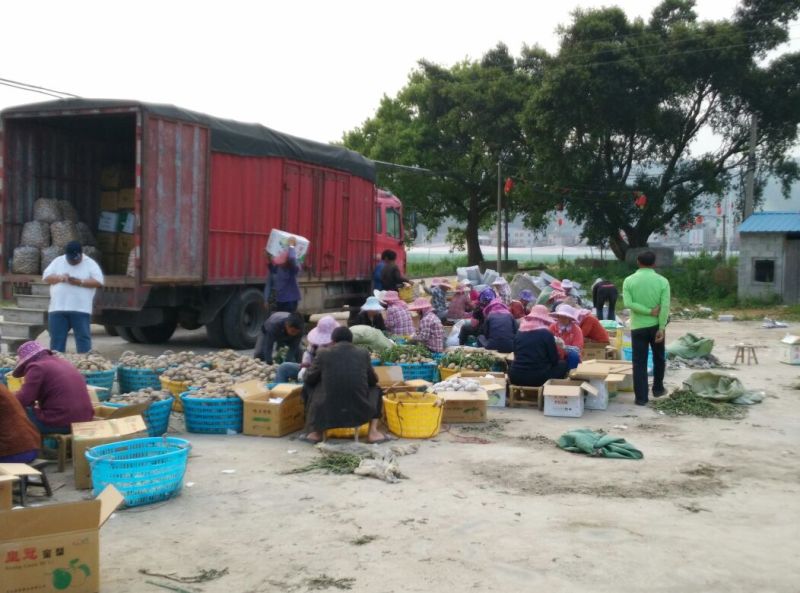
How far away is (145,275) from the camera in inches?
444

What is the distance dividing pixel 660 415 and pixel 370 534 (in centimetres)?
536

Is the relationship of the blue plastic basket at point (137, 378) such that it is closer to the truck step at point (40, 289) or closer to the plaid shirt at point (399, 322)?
the truck step at point (40, 289)

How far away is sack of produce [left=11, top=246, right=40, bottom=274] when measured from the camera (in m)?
12.1

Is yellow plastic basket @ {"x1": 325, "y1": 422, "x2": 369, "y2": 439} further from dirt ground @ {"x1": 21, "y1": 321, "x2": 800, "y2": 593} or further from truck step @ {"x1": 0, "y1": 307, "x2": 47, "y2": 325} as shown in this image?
truck step @ {"x1": 0, "y1": 307, "x2": 47, "y2": 325}

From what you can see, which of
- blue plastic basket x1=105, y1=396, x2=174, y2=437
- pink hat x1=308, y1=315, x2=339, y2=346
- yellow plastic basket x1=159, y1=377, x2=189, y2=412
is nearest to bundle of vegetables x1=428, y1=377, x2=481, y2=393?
pink hat x1=308, y1=315, x2=339, y2=346

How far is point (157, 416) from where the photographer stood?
7672 mm

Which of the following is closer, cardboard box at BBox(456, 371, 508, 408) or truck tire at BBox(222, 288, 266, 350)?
cardboard box at BBox(456, 371, 508, 408)

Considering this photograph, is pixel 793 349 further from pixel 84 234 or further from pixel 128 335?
pixel 84 234

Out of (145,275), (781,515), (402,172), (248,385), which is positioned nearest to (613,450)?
(781,515)

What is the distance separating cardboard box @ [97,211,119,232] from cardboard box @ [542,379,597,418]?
7.80m

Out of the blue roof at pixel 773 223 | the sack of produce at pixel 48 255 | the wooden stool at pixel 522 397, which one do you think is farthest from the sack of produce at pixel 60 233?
the blue roof at pixel 773 223

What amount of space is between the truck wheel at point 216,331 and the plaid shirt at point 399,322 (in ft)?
9.59

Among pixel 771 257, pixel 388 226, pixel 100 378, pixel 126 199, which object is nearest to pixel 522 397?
pixel 100 378

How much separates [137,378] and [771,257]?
73.2 ft
